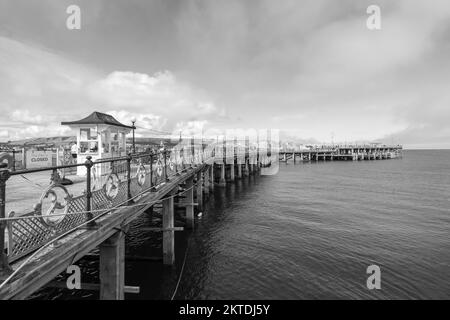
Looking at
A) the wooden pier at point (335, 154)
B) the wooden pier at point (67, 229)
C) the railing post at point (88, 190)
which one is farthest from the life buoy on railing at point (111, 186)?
the wooden pier at point (335, 154)

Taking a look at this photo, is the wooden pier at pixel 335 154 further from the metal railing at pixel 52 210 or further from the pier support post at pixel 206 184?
the metal railing at pixel 52 210

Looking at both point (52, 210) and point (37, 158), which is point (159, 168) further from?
point (52, 210)

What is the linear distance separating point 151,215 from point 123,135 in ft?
20.0

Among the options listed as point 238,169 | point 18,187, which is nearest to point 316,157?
point 238,169

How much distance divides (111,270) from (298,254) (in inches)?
394

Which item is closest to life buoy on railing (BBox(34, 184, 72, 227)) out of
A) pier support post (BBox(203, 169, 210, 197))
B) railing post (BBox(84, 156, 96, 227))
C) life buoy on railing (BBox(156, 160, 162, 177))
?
railing post (BBox(84, 156, 96, 227))

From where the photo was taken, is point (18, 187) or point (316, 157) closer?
point (18, 187)

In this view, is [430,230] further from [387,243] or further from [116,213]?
[116,213]

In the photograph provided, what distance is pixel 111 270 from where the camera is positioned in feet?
22.1

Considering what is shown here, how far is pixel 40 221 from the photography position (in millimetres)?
4301

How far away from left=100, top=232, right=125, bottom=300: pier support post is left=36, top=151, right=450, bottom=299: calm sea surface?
10.9 ft

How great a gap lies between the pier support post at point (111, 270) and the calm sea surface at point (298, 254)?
3.33 m

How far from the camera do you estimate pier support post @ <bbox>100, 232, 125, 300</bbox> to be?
6.69m

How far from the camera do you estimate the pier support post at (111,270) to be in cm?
669
